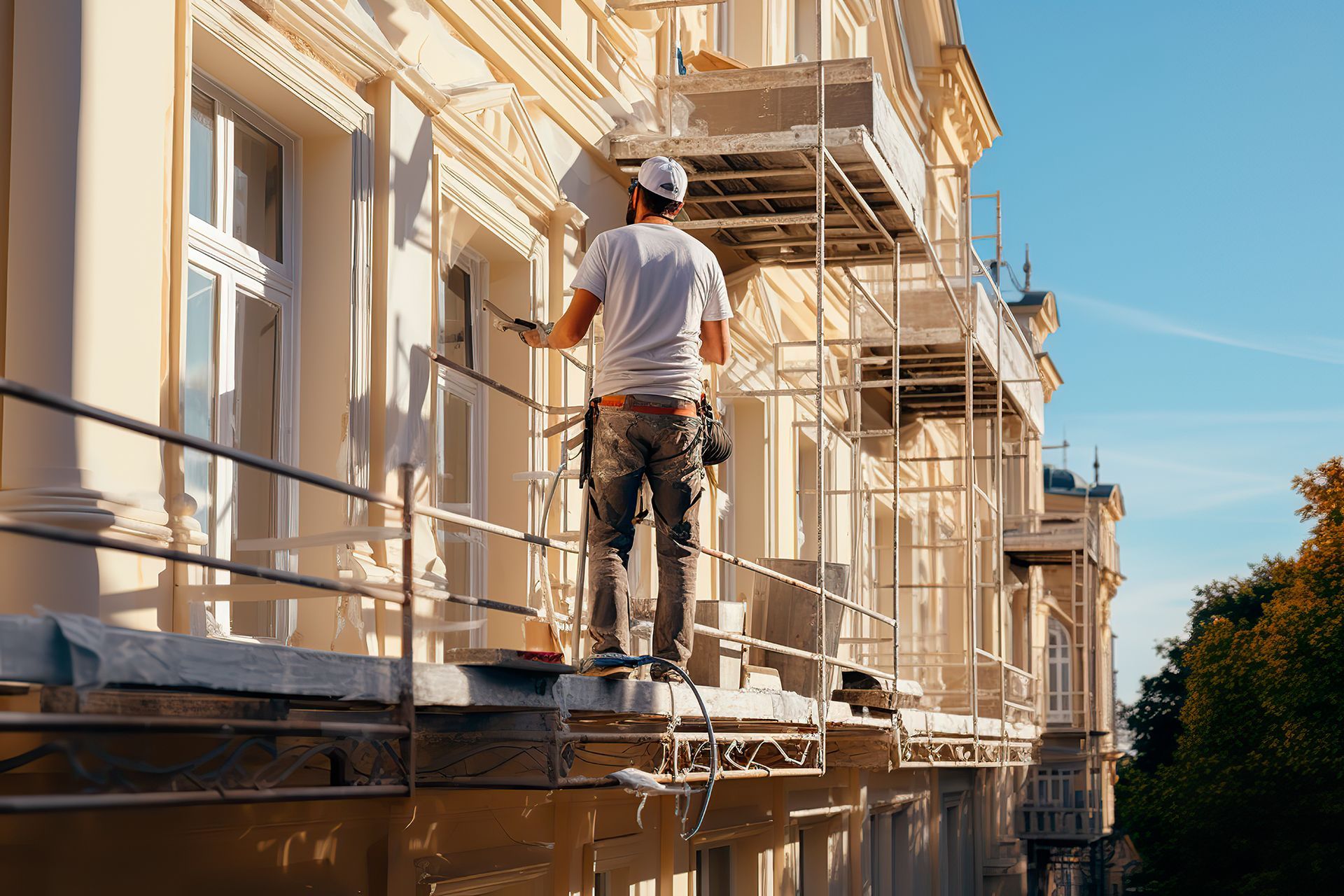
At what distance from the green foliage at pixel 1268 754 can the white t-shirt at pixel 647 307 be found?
810 inches

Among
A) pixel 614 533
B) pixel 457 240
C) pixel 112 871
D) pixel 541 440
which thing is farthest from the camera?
pixel 541 440

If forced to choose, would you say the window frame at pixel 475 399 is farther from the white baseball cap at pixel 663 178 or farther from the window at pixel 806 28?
the window at pixel 806 28

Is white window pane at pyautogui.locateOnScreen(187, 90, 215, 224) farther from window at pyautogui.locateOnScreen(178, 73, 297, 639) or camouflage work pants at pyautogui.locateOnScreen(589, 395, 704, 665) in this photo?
camouflage work pants at pyautogui.locateOnScreen(589, 395, 704, 665)

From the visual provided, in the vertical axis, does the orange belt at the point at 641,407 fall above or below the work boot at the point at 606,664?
above

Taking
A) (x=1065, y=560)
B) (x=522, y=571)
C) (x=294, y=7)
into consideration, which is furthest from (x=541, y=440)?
(x=1065, y=560)

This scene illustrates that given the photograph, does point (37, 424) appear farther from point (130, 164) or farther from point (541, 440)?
point (541, 440)

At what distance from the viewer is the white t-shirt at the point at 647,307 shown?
6.36 meters

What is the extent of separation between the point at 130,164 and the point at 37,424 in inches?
37.7

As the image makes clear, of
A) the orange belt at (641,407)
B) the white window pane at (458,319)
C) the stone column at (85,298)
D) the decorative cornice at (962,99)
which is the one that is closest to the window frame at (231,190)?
the stone column at (85,298)

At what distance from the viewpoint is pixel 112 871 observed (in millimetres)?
4832

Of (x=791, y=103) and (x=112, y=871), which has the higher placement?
(x=791, y=103)

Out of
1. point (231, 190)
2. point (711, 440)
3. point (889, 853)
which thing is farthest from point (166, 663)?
point (889, 853)

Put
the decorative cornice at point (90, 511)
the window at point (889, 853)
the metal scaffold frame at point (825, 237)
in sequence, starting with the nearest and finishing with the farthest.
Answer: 1. the decorative cornice at point (90, 511)
2. the metal scaffold frame at point (825, 237)
3. the window at point (889, 853)

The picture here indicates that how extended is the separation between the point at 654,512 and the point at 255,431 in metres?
1.65
